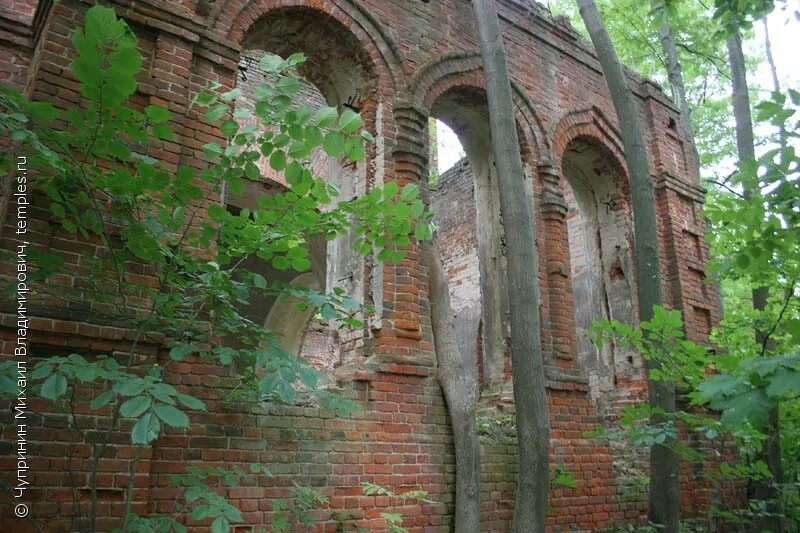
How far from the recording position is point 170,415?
2250 millimetres

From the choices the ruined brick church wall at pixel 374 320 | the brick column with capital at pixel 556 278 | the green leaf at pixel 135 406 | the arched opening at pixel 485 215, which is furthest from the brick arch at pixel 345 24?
the green leaf at pixel 135 406

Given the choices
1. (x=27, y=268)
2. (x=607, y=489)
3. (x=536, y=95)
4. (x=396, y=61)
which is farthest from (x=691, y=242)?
(x=27, y=268)

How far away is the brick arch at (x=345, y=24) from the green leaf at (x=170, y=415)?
4.00m

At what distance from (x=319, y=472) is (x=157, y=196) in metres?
2.40

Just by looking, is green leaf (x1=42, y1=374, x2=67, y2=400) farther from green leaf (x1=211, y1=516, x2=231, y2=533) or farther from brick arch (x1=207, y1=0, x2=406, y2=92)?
brick arch (x1=207, y1=0, x2=406, y2=92)

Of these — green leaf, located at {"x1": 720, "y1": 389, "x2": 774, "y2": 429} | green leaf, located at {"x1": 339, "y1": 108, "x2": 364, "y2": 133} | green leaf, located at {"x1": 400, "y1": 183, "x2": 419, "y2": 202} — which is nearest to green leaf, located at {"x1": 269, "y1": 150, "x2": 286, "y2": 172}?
green leaf, located at {"x1": 339, "y1": 108, "x2": 364, "y2": 133}

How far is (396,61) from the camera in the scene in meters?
6.52

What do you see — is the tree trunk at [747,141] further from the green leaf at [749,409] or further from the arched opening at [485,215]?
the green leaf at [749,409]

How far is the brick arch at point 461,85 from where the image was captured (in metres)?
6.66

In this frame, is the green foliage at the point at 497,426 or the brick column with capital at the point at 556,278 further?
the brick column with capital at the point at 556,278

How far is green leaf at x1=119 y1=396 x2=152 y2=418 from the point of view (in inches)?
88.4

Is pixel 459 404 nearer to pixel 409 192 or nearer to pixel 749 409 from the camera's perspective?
pixel 409 192

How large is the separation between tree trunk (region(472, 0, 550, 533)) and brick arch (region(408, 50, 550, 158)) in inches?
42.8

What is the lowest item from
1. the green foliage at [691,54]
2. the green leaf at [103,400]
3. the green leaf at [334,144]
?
the green leaf at [103,400]
